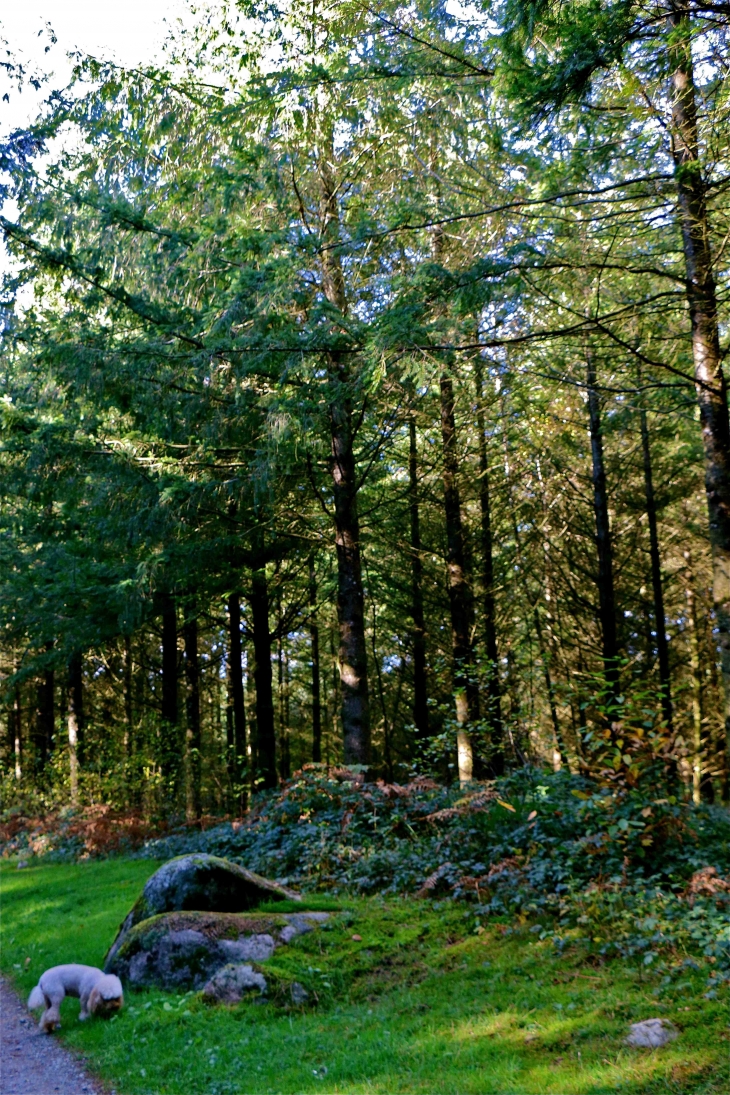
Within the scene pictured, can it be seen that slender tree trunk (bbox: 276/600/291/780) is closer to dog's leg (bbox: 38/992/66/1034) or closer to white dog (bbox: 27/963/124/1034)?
white dog (bbox: 27/963/124/1034)

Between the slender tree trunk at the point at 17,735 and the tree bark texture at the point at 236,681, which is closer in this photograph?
the tree bark texture at the point at 236,681

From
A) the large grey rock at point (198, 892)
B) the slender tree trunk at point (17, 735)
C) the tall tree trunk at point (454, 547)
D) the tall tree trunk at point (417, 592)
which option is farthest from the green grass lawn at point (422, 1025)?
the slender tree trunk at point (17, 735)

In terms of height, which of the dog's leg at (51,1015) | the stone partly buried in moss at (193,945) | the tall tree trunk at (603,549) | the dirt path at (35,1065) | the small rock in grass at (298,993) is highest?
the tall tree trunk at (603,549)

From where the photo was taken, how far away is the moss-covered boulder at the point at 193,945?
6.93m

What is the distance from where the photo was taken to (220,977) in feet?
21.6

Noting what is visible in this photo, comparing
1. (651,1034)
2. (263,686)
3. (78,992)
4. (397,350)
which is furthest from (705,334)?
(263,686)

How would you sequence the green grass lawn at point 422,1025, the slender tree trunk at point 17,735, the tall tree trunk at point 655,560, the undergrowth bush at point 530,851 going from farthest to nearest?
the slender tree trunk at point 17,735
the tall tree trunk at point 655,560
the undergrowth bush at point 530,851
the green grass lawn at point 422,1025

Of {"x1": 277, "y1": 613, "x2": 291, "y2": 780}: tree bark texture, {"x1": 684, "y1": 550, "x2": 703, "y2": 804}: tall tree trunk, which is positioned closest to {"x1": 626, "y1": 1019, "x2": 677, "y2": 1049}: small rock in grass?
{"x1": 684, "y1": 550, "x2": 703, "y2": 804}: tall tree trunk

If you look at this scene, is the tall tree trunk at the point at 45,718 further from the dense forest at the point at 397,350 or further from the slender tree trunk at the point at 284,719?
the dense forest at the point at 397,350

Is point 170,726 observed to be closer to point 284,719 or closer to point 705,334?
point 284,719

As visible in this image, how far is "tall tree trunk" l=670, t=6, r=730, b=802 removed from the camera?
22.6 ft

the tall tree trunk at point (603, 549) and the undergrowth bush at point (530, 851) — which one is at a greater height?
the tall tree trunk at point (603, 549)

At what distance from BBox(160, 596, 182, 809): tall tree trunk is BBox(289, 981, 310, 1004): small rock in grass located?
12193 millimetres

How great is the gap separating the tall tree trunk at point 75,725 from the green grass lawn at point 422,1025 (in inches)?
537
